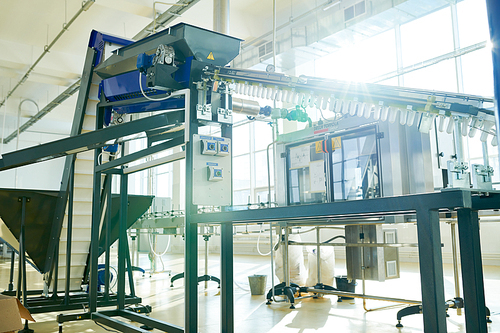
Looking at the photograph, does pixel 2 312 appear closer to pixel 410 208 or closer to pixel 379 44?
pixel 410 208

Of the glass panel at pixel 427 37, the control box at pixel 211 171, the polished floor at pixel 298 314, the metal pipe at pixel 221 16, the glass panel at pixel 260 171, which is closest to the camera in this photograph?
the control box at pixel 211 171

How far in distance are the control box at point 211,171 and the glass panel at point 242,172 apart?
8.29 metres

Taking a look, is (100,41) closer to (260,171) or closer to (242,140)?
(260,171)

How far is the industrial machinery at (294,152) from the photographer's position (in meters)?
1.08

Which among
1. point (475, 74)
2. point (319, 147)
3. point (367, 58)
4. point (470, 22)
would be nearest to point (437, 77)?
point (475, 74)

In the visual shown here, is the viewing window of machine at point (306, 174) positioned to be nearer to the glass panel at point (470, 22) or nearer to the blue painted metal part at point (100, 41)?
the blue painted metal part at point (100, 41)

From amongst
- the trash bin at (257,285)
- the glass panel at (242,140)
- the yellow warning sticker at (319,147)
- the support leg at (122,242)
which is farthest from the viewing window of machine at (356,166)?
the glass panel at (242,140)

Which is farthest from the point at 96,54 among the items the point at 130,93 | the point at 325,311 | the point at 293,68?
the point at 293,68

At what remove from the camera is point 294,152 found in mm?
3727

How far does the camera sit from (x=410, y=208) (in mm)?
1105

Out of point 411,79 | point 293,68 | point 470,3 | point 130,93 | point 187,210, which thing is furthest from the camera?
point 293,68

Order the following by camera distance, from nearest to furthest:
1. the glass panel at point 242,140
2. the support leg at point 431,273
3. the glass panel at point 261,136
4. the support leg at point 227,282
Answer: the support leg at point 431,273 < the support leg at point 227,282 < the glass panel at point 261,136 < the glass panel at point 242,140

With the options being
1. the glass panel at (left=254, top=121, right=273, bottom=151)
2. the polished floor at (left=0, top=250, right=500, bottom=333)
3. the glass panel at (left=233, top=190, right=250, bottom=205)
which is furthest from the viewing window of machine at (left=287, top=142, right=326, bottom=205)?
the glass panel at (left=233, top=190, right=250, bottom=205)

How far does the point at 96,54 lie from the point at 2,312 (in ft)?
7.14
